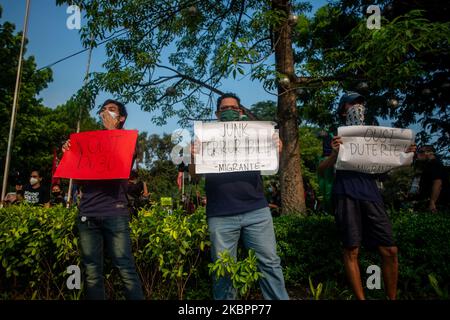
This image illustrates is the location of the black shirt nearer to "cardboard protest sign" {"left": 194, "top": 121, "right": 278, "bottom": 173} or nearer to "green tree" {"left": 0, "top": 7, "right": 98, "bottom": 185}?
"cardboard protest sign" {"left": 194, "top": 121, "right": 278, "bottom": 173}

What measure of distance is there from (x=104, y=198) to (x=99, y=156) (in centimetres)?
39

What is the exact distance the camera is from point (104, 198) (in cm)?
297

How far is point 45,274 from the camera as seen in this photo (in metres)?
3.66

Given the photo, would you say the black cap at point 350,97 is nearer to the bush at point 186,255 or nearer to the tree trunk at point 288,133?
the bush at point 186,255

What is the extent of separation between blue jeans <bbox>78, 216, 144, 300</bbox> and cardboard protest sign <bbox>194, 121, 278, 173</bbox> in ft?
2.70

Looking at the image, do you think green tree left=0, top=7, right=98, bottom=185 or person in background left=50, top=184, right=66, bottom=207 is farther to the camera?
green tree left=0, top=7, right=98, bottom=185

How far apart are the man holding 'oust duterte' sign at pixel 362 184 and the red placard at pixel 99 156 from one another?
1.68 metres

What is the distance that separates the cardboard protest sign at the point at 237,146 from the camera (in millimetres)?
2859

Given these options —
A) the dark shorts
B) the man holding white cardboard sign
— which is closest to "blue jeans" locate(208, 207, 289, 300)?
the man holding white cardboard sign

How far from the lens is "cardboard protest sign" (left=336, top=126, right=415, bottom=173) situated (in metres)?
2.97

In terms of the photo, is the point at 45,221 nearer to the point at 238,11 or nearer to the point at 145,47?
the point at 145,47

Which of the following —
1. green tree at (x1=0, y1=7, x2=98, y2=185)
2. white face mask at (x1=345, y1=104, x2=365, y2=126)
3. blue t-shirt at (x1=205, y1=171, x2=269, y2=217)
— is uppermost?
green tree at (x1=0, y1=7, x2=98, y2=185)

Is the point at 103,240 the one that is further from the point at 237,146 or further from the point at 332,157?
the point at 332,157

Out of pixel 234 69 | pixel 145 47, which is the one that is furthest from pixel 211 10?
pixel 234 69
